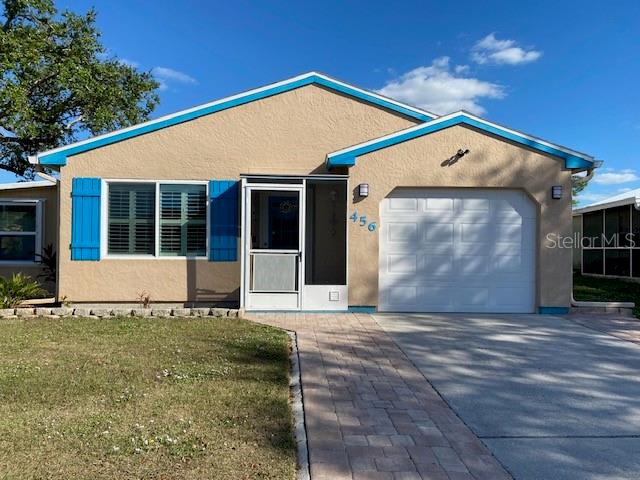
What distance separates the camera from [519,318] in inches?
355

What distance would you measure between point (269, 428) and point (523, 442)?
6.58 ft

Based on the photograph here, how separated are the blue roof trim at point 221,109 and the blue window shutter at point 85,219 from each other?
0.61 m

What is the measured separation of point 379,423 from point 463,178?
6.35 m

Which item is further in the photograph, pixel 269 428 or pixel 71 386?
pixel 71 386

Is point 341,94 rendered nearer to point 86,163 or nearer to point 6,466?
point 86,163

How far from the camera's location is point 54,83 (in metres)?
17.0

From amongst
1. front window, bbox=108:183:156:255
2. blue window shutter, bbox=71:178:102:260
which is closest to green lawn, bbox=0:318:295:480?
blue window shutter, bbox=71:178:102:260

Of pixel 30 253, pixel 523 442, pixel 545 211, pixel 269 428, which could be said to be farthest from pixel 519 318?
pixel 30 253

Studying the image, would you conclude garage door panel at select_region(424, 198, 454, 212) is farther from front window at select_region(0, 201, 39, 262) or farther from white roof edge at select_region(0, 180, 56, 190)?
front window at select_region(0, 201, 39, 262)

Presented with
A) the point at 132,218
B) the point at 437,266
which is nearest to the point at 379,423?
the point at 437,266

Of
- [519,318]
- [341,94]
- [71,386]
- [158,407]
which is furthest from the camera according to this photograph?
[341,94]

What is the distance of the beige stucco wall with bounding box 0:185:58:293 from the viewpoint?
11422 mm

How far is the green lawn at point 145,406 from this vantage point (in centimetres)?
326

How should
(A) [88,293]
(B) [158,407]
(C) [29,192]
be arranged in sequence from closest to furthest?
(B) [158,407]
(A) [88,293]
(C) [29,192]
